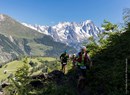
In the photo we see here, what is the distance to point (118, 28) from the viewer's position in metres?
26.5

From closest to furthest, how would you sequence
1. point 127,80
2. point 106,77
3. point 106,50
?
point 127,80 → point 106,77 → point 106,50

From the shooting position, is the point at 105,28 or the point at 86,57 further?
the point at 105,28

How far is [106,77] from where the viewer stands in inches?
757

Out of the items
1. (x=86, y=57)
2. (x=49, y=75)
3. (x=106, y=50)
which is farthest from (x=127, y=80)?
(x=49, y=75)

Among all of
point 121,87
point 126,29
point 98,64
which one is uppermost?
point 126,29

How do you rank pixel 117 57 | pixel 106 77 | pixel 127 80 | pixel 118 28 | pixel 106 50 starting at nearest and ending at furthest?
1. pixel 127 80
2. pixel 106 77
3. pixel 117 57
4. pixel 106 50
5. pixel 118 28

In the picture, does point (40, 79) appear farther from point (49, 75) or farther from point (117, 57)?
point (117, 57)

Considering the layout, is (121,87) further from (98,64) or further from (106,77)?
(98,64)

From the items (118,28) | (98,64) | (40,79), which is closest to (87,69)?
(98,64)

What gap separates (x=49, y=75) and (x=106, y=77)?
6.95 metres

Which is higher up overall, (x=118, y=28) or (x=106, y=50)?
(x=118, y=28)

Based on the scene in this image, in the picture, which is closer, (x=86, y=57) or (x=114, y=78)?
(x=114, y=78)

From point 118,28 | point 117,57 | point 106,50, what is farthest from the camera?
point 118,28

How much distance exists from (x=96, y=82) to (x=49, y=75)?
20.5ft
